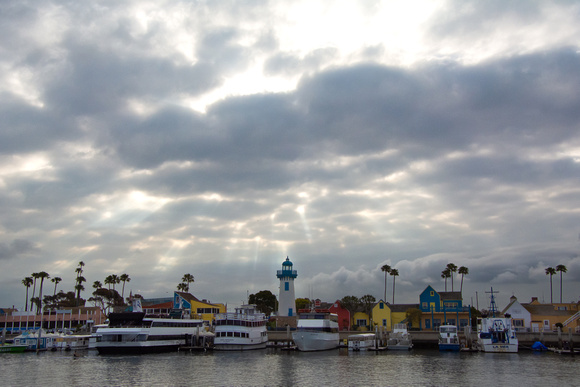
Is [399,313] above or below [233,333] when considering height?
above

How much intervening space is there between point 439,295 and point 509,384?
193 feet

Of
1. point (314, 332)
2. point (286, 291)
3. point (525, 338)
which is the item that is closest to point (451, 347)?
point (525, 338)

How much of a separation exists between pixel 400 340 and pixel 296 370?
109ft

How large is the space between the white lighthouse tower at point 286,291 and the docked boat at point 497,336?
45687 mm

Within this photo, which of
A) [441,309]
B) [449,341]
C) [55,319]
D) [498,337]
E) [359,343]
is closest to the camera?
[498,337]

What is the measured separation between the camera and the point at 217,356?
7344 centimetres

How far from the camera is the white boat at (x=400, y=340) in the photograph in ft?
274

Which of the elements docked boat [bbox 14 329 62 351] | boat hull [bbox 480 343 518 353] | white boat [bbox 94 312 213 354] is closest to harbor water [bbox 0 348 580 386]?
boat hull [bbox 480 343 518 353]

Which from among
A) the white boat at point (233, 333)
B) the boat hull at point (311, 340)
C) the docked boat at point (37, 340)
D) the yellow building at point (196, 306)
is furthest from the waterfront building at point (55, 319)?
the boat hull at point (311, 340)

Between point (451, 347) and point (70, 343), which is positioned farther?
point (70, 343)

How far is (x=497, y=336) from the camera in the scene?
255 feet

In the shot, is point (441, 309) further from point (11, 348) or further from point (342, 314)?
point (11, 348)

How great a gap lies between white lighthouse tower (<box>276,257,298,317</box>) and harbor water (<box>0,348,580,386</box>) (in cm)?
3758

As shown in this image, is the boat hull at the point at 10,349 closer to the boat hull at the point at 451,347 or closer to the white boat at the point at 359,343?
the white boat at the point at 359,343
